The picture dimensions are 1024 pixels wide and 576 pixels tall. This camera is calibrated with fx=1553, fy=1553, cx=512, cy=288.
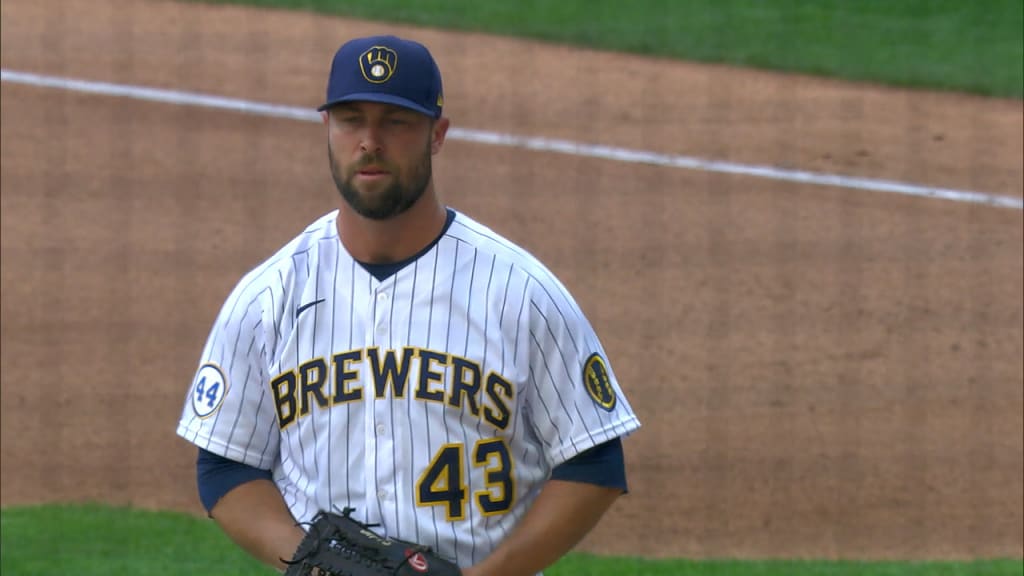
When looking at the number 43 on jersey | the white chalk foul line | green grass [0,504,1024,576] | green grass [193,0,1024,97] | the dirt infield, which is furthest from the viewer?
green grass [193,0,1024,97]

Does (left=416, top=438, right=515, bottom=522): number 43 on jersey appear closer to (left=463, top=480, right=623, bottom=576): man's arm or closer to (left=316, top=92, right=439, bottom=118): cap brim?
(left=463, top=480, right=623, bottom=576): man's arm

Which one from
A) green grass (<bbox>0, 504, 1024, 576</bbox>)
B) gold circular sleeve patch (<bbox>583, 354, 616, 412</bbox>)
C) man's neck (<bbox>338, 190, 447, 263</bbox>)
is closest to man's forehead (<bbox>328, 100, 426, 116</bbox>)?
man's neck (<bbox>338, 190, 447, 263</bbox>)

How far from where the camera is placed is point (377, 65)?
2514mm

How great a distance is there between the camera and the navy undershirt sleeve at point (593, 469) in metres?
2.60

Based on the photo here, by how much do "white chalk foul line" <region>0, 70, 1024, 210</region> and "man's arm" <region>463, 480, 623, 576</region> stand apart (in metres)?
6.98

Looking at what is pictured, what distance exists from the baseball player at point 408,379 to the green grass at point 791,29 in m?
8.68

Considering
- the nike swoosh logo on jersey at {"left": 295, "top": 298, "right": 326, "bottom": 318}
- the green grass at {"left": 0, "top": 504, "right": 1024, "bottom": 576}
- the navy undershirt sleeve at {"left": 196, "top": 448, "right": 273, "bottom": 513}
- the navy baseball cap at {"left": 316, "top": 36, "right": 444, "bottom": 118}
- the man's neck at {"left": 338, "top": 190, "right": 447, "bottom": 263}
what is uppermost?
the navy baseball cap at {"left": 316, "top": 36, "right": 444, "bottom": 118}

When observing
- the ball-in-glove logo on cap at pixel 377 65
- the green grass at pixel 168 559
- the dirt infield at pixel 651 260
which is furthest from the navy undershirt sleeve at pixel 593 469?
the dirt infield at pixel 651 260

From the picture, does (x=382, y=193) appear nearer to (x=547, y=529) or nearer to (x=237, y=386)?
(x=237, y=386)

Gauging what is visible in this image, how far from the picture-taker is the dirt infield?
6.94m

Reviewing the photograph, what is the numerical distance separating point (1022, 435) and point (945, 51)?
4.95 m

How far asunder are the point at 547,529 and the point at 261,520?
19.3 inches

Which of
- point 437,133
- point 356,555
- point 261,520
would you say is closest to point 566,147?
point 437,133

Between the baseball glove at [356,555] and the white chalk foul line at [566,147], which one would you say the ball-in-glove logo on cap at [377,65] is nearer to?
the baseball glove at [356,555]
